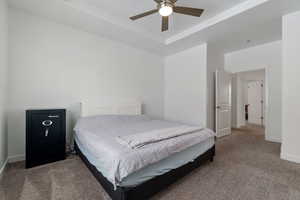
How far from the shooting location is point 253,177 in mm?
1971

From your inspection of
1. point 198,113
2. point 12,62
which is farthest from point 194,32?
point 12,62

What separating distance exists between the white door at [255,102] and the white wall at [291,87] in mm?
4467

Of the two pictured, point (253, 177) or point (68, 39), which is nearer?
point (253, 177)

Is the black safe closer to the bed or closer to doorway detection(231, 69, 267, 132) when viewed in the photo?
the bed

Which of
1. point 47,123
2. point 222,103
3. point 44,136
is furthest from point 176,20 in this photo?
point 44,136

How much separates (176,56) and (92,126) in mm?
3338

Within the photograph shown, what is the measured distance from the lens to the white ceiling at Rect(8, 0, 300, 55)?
2.36 meters

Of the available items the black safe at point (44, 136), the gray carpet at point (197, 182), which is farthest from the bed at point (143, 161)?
the black safe at point (44, 136)

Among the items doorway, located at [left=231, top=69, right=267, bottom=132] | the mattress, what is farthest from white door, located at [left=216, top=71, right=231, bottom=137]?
the mattress

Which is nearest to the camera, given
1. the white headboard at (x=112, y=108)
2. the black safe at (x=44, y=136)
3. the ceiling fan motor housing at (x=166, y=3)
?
the ceiling fan motor housing at (x=166, y=3)

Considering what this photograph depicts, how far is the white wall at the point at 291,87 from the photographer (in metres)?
2.46

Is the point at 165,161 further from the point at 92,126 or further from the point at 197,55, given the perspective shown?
the point at 197,55

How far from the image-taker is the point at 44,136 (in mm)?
2291

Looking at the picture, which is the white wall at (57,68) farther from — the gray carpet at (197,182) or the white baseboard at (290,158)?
the white baseboard at (290,158)
